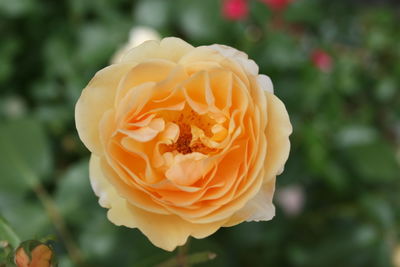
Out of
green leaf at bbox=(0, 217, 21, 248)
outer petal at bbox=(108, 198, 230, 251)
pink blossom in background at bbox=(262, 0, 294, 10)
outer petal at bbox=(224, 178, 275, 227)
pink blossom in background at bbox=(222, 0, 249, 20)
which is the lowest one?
pink blossom in background at bbox=(262, 0, 294, 10)

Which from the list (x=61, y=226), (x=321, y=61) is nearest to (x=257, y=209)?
(x=61, y=226)

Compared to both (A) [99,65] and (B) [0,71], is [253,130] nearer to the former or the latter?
(A) [99,65]

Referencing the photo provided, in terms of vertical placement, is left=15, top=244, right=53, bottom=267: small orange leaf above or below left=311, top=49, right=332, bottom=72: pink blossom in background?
above

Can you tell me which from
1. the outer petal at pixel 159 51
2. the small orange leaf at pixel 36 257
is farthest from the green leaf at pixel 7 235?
the outer petal at pixel 159 51

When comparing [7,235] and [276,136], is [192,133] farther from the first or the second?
[7,235]

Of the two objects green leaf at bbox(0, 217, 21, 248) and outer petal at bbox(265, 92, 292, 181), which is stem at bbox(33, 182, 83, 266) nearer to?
green leaf at bbox(0, 217, 21, 248)

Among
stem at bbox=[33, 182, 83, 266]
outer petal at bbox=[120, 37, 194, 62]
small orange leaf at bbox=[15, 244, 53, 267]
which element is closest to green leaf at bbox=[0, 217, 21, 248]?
small orange leaf at bbox=[15, 244, 53, 267]

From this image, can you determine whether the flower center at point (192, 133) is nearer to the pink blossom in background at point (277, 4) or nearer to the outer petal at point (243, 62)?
the outer petal at point (243, 62)
